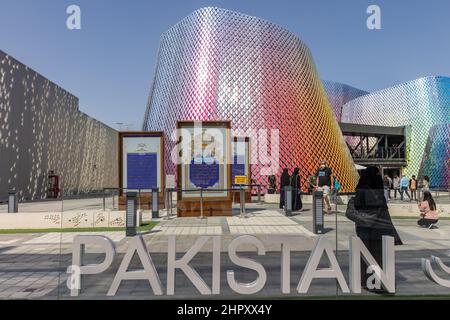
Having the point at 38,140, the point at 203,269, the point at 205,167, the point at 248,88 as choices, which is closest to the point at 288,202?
the point at 205,167

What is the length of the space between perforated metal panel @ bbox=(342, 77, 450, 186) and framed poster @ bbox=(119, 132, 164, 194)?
1460 centimetres

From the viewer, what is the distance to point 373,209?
4148 millimetres

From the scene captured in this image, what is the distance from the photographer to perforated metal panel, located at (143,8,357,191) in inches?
1113

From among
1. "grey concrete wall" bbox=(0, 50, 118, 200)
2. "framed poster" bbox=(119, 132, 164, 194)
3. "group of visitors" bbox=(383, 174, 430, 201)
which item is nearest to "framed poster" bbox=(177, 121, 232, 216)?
"framed poster" bbox=(119, 132, 164, 194)

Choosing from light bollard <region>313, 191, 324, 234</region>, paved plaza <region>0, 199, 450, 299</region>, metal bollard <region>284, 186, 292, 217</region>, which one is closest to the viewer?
paved plaza <region>0, 199, 450, 299</region>

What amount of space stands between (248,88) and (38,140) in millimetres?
14529

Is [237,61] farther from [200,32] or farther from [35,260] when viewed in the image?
[35,260]

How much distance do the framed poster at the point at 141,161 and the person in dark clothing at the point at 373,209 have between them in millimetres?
10289

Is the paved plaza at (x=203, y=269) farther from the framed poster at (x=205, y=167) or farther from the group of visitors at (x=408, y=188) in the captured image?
the framed poster at (x=205, y=167)

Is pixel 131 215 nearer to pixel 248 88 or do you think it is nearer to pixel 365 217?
pixel 365 217

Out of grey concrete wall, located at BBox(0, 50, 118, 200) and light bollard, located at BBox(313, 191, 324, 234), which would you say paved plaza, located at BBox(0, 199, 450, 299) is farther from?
grey concrete wall, located at BBox(0, 50, 118, 200)
